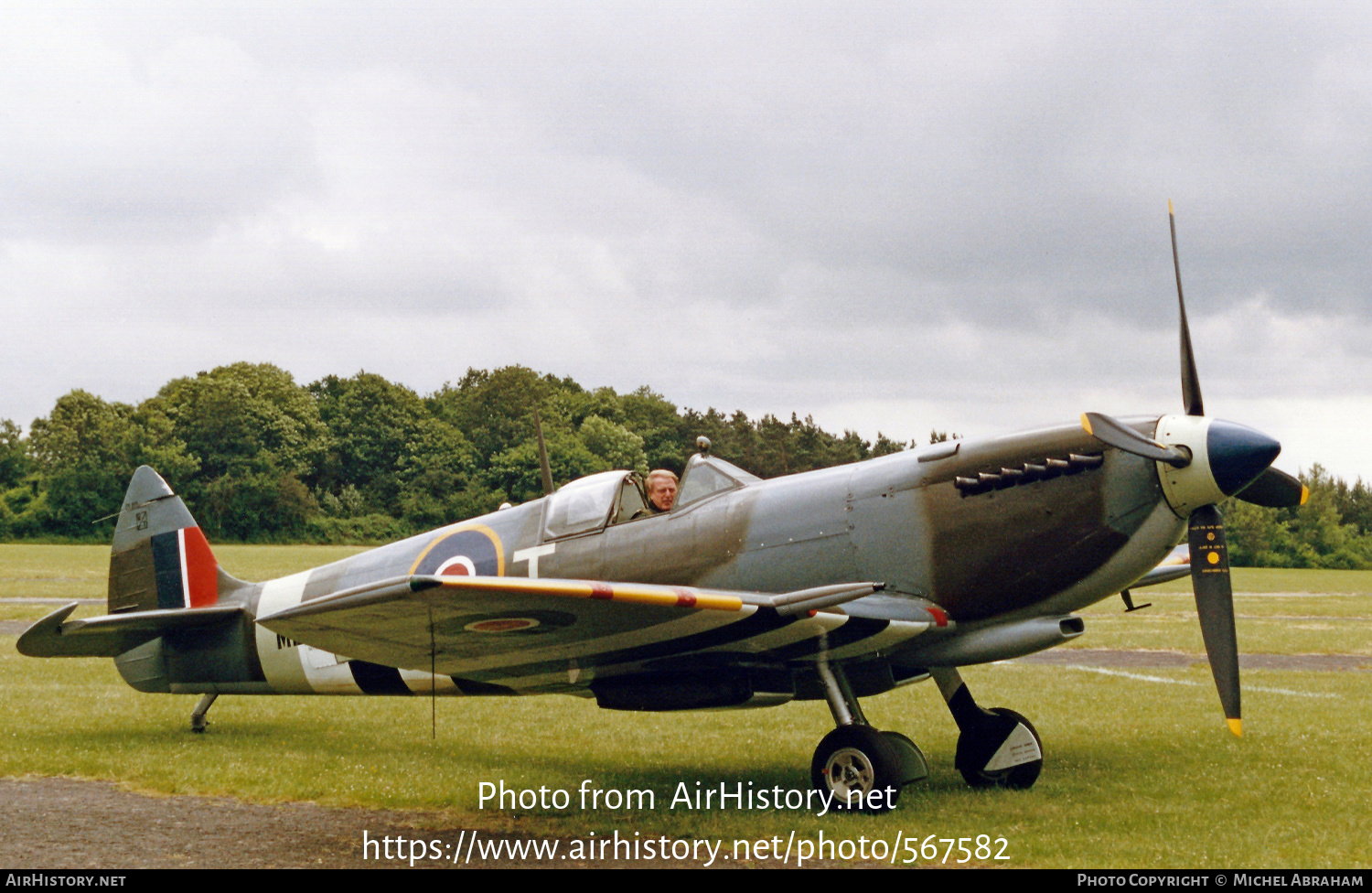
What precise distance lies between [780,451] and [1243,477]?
37.7 m

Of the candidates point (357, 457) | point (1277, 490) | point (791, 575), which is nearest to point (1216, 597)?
point (1277, 490)

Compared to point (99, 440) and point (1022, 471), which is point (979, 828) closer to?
point (1022, 471)

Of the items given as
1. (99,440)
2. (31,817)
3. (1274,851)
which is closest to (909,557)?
(1274,851)

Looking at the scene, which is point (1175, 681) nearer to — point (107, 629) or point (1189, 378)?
point (1189, 378)

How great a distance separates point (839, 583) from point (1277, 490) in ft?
9.93

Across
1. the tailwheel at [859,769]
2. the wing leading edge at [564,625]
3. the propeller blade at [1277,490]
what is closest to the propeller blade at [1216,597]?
the propeller blade at [1277,490]

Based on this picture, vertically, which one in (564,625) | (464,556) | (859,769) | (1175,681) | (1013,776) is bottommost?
(1175,681)

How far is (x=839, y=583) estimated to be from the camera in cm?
660

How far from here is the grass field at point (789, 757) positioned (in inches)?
241

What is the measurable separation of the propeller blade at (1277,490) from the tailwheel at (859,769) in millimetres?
2900

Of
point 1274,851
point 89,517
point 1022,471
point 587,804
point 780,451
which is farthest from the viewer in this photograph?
point 89,517

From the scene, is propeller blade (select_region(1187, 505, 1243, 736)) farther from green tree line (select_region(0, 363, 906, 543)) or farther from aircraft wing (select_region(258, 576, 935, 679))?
green tree line (select_region(0, 363, 906, 543))

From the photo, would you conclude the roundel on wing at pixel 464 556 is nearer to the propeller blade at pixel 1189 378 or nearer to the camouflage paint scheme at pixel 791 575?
the camouflage paint scheme at pixel 791 575

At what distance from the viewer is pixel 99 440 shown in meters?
62.5
